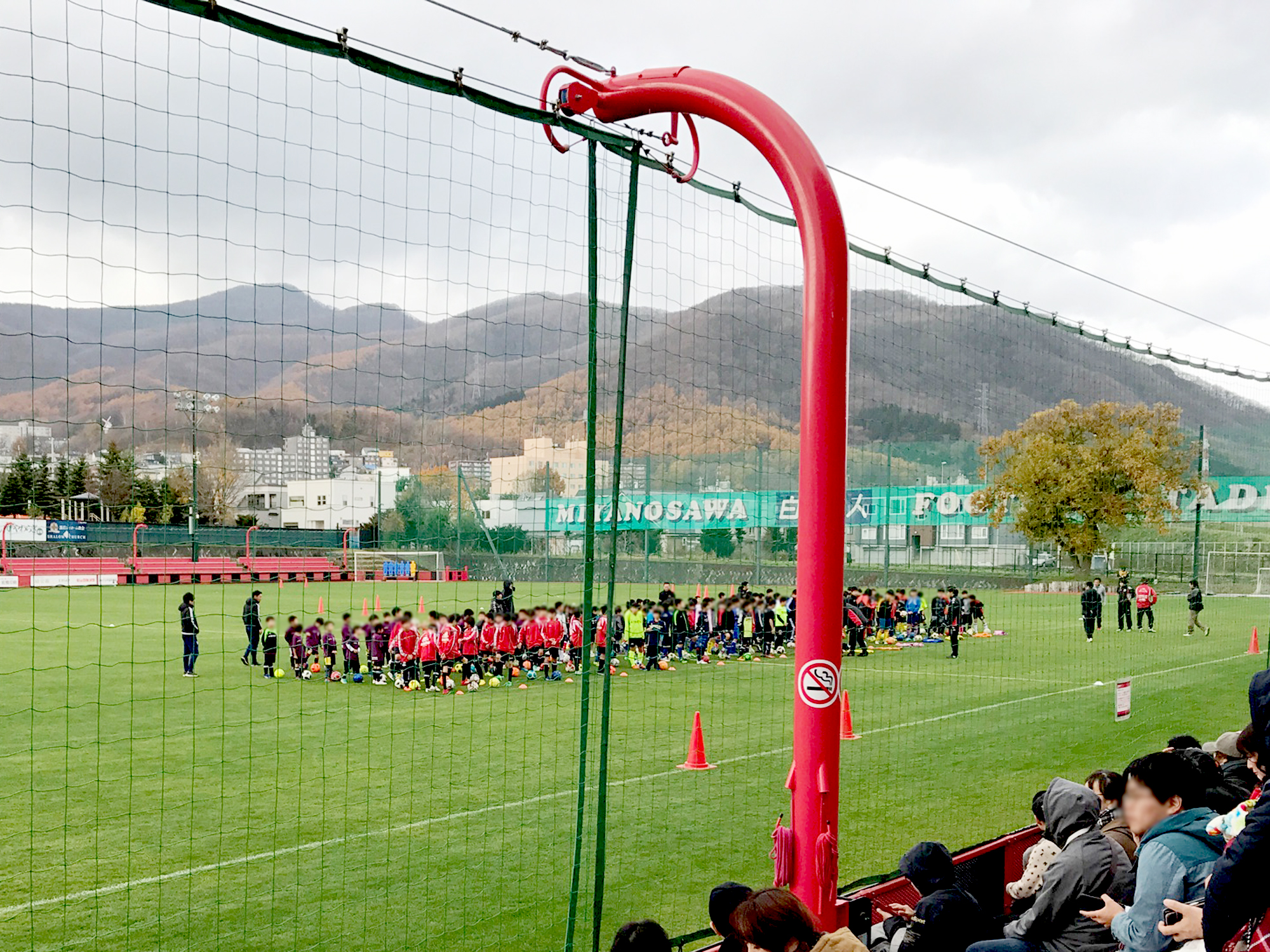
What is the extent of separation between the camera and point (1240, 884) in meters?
2.56

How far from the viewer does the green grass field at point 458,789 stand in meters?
6.39

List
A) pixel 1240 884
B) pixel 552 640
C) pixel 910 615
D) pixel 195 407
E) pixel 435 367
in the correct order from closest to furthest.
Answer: pixel 1240 884 → pixel 195 407 → pixel 435 367 → pixel 552 640 → pixel 910 615

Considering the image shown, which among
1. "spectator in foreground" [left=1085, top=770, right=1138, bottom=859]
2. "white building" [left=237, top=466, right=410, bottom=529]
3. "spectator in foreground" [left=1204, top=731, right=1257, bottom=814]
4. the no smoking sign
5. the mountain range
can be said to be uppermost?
the mountain range

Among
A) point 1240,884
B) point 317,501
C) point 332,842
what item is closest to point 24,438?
point 317,501

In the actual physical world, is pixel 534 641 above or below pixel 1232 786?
below

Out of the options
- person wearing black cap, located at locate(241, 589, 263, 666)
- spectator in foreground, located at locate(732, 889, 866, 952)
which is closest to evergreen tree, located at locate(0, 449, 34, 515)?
spectator in foreground, located at locate(732, 889, 866, 952)

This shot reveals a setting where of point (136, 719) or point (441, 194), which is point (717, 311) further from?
point (136, 719)

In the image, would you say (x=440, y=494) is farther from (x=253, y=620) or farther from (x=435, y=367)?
(x=253, y=620)

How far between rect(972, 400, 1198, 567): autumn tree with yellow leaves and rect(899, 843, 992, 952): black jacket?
32977mm

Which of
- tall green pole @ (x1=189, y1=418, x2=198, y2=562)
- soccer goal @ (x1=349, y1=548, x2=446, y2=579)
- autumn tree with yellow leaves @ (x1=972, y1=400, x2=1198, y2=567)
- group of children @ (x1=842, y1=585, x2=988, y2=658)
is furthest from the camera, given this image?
autumn tree with yellow leaves @ (x1=972, y1=400, x2=1198, y2=567)

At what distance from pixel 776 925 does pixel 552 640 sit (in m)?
15.0

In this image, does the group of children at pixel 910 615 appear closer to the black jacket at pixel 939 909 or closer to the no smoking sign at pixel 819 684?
the black jacket at pixel 939 909

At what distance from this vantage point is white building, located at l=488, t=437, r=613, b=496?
16.8 ft

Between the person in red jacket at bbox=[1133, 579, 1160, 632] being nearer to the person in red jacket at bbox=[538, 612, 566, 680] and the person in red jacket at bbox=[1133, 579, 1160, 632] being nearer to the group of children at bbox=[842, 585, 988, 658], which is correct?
the group of children at bbox=[842, 585, 988, 658]
